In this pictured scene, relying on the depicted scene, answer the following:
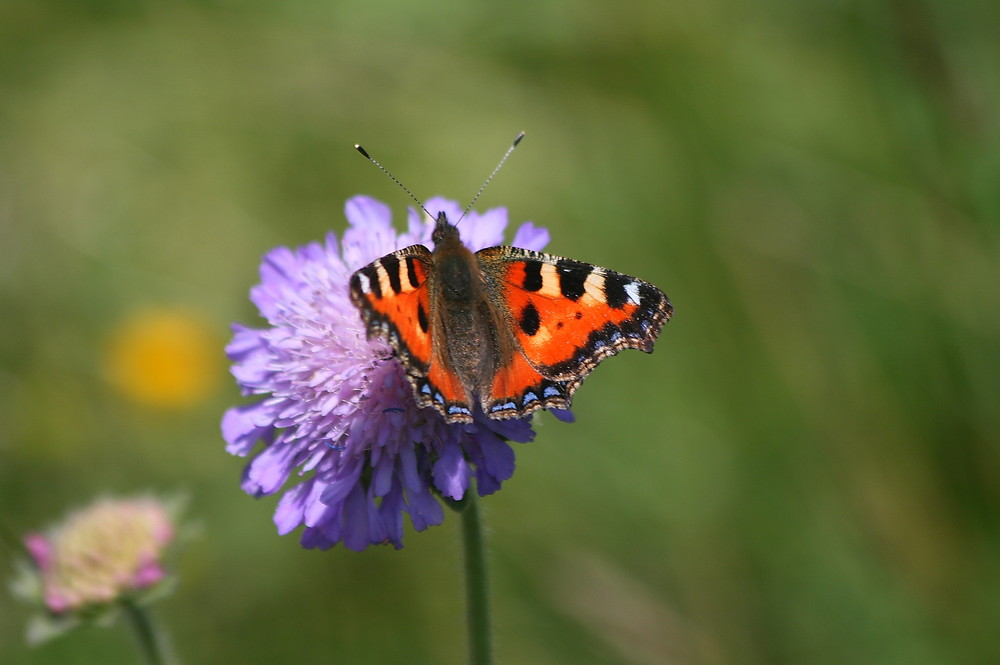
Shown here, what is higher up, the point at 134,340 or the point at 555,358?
the point at 134,340

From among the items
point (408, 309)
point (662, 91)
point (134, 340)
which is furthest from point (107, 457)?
point (662, 91)

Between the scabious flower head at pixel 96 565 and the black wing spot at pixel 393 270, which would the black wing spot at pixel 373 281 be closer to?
the black wing spot at pixel 393 270

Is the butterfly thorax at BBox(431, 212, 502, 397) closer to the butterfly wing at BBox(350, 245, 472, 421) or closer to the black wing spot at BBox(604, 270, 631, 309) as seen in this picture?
the butterfly wing at BBox(350, 245, 472, 421)

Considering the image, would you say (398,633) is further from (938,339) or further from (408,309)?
(938,339)

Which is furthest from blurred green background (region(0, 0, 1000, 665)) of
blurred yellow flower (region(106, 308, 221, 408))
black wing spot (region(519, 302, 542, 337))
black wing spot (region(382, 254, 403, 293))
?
black wing spot (region(382, 254, 403, 293))

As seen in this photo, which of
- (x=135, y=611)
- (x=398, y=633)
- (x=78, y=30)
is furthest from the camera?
(x=78, y=30)

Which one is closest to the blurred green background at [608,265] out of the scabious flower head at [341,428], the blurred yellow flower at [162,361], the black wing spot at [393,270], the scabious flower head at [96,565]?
the blurred yellow flower at [162,361]
